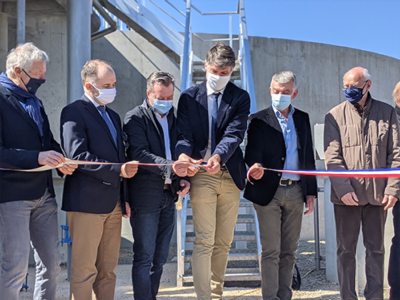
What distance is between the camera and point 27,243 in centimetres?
309

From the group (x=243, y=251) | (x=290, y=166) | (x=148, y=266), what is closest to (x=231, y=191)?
(x=290, y=166)

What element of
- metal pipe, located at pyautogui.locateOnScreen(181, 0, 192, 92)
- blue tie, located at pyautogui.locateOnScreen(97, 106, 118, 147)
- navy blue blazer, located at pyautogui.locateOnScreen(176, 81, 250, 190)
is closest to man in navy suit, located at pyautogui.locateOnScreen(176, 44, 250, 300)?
navy blue blazer, located at pyautogui.locateOnScreen(176, 81, 250, 190)

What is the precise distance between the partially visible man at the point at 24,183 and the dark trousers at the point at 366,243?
2.36m

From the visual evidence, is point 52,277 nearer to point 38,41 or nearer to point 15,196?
point 15,196

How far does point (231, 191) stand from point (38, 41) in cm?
628

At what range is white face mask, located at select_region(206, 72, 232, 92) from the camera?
3590 mm

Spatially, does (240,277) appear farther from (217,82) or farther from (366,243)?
(217,82)

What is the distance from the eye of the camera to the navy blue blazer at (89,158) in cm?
→ 328

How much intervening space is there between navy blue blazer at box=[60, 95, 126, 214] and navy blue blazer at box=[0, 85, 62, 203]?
0.23 metres

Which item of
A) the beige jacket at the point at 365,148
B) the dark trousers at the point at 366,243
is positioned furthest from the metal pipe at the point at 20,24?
the dark trousers at the point at 366,243

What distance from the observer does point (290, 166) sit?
3879 millimetres

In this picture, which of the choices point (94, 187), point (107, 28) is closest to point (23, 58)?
point (94, 187)

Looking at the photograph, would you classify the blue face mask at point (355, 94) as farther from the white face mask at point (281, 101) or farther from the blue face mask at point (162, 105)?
the blue face mask at point (162, 105)

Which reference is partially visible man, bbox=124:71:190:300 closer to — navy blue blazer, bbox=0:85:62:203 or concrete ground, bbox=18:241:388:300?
navy blue blazer, bbox=0:85:62:203
